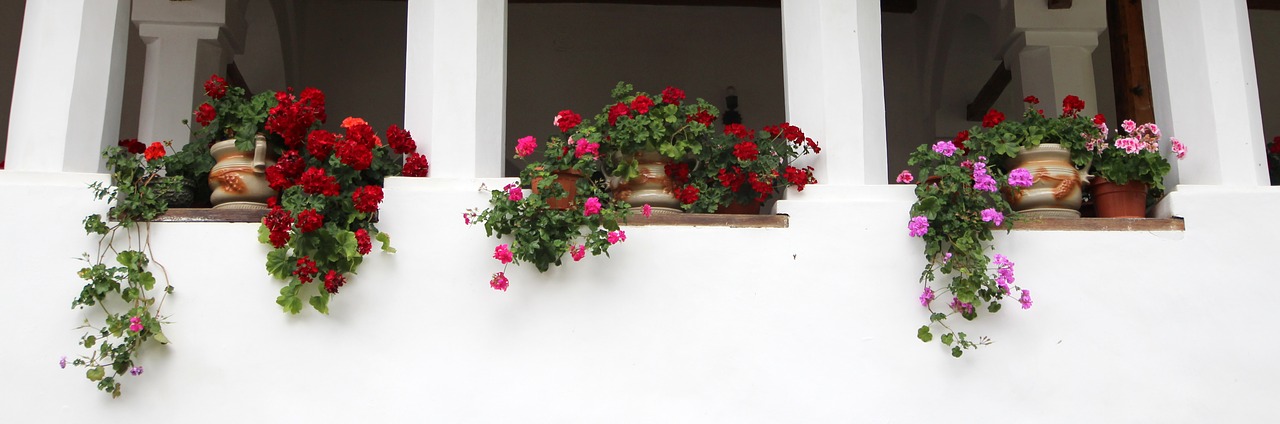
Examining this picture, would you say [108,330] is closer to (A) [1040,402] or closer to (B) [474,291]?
(B) [474,291]

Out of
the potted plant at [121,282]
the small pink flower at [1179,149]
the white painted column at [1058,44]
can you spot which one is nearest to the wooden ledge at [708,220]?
the small pink flower at [1179,149]

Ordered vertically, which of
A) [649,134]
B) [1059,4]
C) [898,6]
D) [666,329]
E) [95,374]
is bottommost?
[95,374]

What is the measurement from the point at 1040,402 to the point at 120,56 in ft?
9.84

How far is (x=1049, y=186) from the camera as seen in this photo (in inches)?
133

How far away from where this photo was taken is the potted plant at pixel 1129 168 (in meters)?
3.41

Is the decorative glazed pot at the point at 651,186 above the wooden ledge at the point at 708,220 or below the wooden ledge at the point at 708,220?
above

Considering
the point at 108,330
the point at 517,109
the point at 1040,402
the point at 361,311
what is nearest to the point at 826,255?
the point at 1040,402

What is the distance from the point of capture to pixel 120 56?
3.43 m

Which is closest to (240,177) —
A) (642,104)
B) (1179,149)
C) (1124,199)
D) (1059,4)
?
(642,104)

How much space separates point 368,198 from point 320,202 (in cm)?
14

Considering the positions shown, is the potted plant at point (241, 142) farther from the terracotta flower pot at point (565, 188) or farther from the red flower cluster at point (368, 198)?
the terracotta flower pot at point (565, 188)

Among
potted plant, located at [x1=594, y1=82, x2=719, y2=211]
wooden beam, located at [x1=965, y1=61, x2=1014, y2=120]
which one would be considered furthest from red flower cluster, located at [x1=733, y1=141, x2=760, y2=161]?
wooden beam, located at [x1=965, y1=61, x2=1014, y2=120]

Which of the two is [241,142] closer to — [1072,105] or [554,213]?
[554,213]

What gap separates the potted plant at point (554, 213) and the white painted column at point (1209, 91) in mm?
1785
